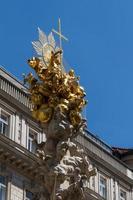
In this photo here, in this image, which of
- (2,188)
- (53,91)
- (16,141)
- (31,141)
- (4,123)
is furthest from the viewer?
(31,141)

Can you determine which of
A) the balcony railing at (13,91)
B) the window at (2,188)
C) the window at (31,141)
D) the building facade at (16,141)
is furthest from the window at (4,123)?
the window at (2,188)

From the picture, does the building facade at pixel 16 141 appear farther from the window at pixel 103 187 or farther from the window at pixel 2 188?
the window at pixel 103 187

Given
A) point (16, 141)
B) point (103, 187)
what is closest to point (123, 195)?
point (103, 187)

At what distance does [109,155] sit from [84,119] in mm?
31749

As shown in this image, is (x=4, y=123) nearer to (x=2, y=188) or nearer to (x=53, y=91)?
(x=2, y=188)

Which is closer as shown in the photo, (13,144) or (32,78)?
(32,78)

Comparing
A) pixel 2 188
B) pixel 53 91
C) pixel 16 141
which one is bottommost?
pixel 53 91

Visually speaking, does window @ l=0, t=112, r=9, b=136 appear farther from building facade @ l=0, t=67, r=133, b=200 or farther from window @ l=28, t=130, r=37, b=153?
window @ l=28, t=130, r=37, b=153

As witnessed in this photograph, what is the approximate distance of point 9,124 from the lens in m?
41.7

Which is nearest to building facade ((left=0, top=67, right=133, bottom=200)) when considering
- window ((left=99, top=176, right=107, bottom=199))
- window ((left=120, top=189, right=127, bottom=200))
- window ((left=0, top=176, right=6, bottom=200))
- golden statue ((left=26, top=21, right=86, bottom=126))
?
window ((left=0, top=176, right=6, bottom=200))

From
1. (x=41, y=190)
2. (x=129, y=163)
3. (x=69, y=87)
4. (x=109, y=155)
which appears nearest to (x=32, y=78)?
(x=69, y=87)

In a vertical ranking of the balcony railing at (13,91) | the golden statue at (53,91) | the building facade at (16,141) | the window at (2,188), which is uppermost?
the balcony railing at (13,91)

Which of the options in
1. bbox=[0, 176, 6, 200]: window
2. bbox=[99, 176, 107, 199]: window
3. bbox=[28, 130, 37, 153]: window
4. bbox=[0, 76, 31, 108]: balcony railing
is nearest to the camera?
bbox=[0, 176, 6, 200]: window

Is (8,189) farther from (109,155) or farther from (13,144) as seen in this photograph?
(109,155)
